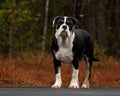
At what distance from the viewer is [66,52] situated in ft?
25.1

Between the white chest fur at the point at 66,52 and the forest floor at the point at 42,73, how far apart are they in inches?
78.1

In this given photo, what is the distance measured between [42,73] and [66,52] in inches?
190

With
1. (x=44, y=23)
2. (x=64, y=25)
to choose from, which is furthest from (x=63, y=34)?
(x=44, y=23)

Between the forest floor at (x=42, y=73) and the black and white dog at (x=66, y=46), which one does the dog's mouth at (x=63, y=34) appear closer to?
the black and white dog at (x=66, y=46)

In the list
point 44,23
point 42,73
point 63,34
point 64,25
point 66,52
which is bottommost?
point 42,73

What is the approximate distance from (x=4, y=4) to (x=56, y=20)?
1811cm

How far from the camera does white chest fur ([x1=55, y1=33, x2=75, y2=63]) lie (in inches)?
301

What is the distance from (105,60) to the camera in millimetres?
15984

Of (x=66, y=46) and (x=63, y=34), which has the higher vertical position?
(x=63, y=34)

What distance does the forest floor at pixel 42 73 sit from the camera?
10392 millimetres

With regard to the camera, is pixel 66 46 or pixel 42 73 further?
pixel 42 73

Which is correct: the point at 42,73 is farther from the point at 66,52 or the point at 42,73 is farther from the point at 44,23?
the point at 44,23

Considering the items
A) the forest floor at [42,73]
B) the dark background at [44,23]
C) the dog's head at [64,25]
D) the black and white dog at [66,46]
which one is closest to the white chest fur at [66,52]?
the black and white dog at [66,46]

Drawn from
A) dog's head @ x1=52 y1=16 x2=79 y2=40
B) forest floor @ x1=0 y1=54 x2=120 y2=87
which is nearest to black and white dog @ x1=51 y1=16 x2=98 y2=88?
dog's head @ x1=52 y1=16 x2=79 y2=40
